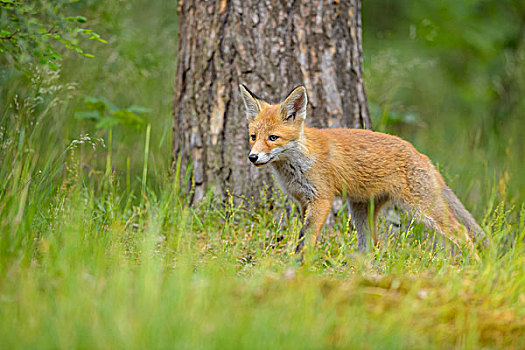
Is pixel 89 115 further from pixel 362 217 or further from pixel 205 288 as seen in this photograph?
pixel 205 288

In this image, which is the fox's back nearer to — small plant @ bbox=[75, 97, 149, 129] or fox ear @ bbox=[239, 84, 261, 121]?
fox ear @ bbox=[239, 84, 261, 121]

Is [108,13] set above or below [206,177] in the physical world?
above

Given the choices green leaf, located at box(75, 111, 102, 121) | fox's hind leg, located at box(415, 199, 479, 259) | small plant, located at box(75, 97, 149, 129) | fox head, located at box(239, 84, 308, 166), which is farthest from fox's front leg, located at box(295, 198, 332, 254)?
green leaf, located at box(75, 111, 102, 121)

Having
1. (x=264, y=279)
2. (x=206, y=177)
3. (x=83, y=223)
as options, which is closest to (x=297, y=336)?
(x=264, y=279)

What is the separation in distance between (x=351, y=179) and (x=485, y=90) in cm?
798

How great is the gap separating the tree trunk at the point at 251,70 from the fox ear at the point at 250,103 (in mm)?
459

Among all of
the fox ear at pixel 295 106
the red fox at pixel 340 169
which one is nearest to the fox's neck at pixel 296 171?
the red fox at pixel 340 169

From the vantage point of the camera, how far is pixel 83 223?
11.5ft

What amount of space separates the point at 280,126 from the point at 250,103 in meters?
0.38

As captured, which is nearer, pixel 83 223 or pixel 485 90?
pixel 83 223

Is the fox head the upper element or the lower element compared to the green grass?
upper

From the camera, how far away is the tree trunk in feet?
16.2

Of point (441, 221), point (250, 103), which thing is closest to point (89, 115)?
point (250, 103)

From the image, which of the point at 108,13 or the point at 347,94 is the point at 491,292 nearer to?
the point at 347,94
